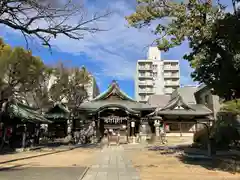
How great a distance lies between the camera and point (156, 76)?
7488 cm

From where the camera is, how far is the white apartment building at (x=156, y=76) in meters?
73.7

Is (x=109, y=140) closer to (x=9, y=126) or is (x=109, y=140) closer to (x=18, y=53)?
(x=9, y=126)

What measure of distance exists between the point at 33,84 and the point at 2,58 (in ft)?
17.1

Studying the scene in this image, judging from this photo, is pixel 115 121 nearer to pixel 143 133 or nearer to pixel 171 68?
pixel 143 133

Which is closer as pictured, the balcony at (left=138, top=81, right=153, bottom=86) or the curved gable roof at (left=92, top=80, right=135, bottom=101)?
the curved gable roof at (left=92, top=80, right=135, bottom=101)

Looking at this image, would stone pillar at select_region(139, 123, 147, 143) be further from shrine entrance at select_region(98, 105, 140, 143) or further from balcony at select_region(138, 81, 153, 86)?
balcony at select_region(138, 81, 153, 86)

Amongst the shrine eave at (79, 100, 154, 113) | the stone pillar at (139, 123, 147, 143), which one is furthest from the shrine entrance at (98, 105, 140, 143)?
the stone pillar at (139, 123, 147, 143)

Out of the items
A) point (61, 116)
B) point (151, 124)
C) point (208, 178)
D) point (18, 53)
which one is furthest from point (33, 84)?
point (208, 178)

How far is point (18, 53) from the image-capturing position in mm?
24328

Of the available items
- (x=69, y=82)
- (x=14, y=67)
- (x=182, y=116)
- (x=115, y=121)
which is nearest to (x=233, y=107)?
(x=14, y=67)

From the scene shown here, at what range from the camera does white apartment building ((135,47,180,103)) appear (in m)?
73.7

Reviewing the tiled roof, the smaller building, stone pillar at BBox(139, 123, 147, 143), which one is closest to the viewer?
stone pillar at BBox(139, 123, 147, 143)

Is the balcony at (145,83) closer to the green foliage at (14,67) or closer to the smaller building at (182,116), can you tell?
the smaller building at (182,116)

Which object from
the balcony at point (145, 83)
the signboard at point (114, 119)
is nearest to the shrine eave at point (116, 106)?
the signboard at point (114, 119)
